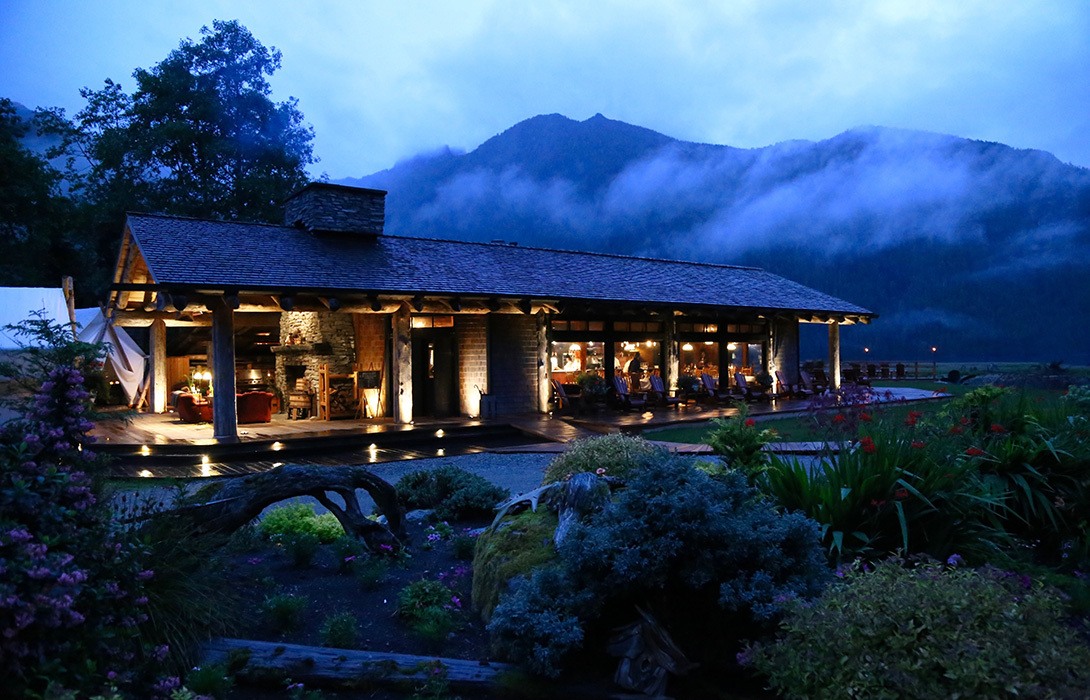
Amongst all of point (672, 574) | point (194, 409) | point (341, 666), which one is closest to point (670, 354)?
point (194, 409)

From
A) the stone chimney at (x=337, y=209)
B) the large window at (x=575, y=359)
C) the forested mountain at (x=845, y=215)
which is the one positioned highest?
the forested mountain at (x=845, y=215)

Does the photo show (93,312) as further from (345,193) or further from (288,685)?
(288,685)

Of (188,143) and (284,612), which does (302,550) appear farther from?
(188,143)

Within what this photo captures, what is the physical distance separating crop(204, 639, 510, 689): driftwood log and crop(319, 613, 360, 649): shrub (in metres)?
0.16

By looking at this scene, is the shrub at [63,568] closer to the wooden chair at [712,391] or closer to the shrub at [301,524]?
the shrub at [301,524]

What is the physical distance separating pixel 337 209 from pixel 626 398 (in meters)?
8.68

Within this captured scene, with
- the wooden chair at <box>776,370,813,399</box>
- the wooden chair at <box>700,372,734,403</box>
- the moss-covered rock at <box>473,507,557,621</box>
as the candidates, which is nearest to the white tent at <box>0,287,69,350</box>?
the moss-covered rock at <box>473,507,557,621</box>

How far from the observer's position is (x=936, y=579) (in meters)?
2.94

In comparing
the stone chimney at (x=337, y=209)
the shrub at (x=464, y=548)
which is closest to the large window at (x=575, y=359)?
the stone chimney at (x=337, y=209)

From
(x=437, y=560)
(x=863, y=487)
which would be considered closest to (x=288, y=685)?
(x=437, y=560)

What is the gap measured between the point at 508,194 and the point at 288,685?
150 metres

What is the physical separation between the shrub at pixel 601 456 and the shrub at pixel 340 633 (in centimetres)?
225

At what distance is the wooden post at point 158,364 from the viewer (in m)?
17.5

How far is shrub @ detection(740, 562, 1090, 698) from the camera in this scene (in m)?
2.30
